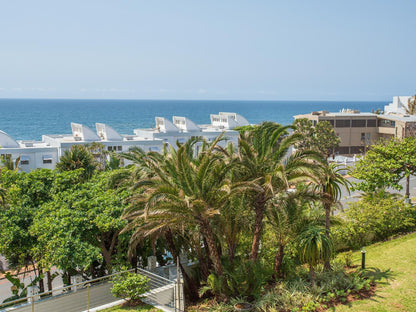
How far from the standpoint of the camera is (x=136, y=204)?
50.7 feet

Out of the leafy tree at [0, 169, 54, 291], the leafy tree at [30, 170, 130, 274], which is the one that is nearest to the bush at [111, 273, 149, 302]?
the leafy tree at [30, 170, 130, 274]

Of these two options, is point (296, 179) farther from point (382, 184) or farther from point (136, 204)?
point (382, 184)

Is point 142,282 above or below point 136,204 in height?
below

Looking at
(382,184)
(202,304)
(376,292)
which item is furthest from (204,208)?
(382,184)

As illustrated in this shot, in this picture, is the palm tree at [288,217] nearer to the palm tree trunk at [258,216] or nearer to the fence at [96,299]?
the palm tree trunk at [258,216]

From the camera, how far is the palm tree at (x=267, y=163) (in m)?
14.6

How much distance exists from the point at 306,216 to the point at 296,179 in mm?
2592

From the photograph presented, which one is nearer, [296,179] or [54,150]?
[296,179]

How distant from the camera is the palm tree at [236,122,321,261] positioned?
14.6 meters

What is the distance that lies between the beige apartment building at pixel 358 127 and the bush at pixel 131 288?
161 ft

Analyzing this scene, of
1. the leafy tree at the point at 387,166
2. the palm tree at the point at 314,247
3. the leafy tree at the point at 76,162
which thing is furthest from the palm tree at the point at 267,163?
the leafy tree at the point at 76,162

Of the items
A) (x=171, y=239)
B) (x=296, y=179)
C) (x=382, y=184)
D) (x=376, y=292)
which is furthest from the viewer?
(x=382, y=184)

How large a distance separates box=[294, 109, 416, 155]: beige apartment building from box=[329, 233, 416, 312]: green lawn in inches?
1678

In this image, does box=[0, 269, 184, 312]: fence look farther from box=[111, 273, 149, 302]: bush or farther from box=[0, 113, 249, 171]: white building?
box=[0, 113, 249, 171]: white building
